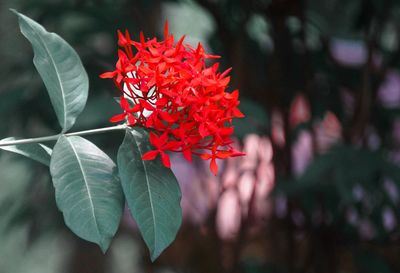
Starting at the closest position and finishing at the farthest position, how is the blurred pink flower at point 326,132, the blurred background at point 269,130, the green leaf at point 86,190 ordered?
the green leaf at point 86,190 → the blurred background at point 269,130 → the blurred pink flower at point 326,132

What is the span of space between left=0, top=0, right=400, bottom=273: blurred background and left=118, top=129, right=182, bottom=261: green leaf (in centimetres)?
98

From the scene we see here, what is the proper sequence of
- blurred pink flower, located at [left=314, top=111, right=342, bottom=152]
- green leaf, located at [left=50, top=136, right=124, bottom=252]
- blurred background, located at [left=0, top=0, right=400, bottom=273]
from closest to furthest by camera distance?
green leaf, located at [left=50, top=136, right=124, bottom=252]
blurred background, located at [left=0, top=0, right=400, bottom=273]
blurred pink flower, located at [left=314, top=111, right=342, bottom=152]

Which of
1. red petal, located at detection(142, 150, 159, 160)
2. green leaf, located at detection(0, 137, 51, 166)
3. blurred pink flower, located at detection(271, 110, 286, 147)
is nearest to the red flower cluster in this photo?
red petal, located at detection(142, 150, 159, 160)

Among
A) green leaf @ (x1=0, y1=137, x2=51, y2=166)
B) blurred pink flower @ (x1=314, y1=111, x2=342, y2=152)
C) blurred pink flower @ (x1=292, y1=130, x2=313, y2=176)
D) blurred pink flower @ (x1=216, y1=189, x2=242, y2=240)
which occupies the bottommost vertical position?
blurred pink flower @ (x1=216, y1=189, x2=242, y2=240)

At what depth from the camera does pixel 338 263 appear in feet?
6.05

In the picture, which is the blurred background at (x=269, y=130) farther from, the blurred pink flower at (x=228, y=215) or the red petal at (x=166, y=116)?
the red petal at (x=166, y=116)

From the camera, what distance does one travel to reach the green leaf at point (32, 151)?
2.23 ft

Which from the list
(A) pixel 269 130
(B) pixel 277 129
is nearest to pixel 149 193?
(A) pixel 269 130

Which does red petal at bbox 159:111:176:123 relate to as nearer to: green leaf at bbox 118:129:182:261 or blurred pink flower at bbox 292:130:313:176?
green leaf at bbox 118:129:182:261

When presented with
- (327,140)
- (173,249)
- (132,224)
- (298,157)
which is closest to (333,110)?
(327,140)

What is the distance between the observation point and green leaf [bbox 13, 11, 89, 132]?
2.27 ft

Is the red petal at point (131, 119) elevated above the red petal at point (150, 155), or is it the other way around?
Answer: the red petal at point (131, 119)

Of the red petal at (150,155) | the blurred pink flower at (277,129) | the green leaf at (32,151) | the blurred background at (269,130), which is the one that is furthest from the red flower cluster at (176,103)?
the blurred pink flower at (277,129)

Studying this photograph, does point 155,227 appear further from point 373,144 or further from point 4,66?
point 4,66
